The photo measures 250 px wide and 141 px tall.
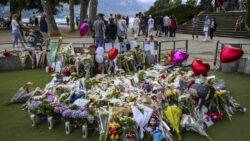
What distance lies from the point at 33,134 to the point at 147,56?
927cm

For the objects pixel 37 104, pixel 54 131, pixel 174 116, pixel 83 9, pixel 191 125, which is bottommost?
pixel 54 131

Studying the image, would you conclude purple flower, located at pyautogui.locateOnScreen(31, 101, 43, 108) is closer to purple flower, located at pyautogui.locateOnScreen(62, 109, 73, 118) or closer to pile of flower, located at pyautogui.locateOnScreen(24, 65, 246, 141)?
pile of flower, located at pyautogui.locateOnScreen(24, 65, 246, 141)

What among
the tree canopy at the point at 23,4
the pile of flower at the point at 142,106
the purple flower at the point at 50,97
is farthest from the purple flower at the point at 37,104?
the tree canopy at the point at 23,4

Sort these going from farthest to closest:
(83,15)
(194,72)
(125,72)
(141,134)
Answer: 1. (83,15)
2. (125,72)
3. (194,72)
4. (141,134)

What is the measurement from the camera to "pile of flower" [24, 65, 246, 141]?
31.4ft

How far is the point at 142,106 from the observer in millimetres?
10031

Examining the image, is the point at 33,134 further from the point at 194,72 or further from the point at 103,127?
the point at 194,72

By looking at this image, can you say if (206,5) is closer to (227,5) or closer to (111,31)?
(227,5)

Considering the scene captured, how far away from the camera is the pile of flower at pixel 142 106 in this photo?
9578 millimetres

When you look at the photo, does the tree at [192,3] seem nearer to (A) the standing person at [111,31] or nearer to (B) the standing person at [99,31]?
(A) the standing person at [111,31]

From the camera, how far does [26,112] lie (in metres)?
11.6

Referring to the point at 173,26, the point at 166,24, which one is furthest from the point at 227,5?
the point at 166,24

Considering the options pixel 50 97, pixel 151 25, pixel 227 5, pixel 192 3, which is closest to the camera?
pixel 50 97

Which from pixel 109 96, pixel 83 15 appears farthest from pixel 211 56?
pixel 83 15
